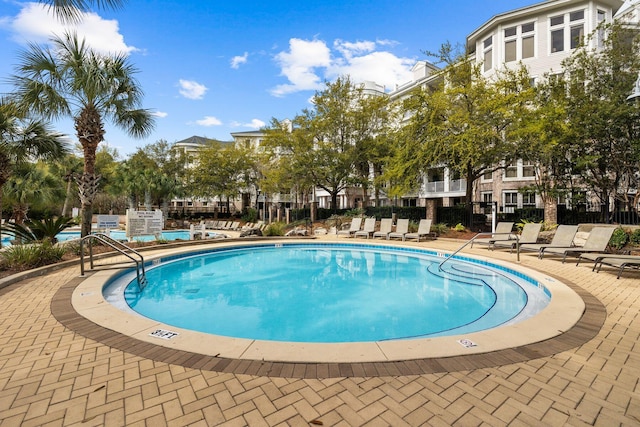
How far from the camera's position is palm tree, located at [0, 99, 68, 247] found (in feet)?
31.7

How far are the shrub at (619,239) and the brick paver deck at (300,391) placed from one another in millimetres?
8434

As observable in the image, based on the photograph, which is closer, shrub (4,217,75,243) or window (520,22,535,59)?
shrub (4,217,75,243)

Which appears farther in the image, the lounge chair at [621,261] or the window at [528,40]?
the window at [528,40]

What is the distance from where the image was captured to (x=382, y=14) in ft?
50.3

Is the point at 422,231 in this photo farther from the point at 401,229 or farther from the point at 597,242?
the point at 597,242

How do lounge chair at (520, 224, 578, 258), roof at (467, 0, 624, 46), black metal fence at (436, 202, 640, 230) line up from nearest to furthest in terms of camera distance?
lounge chair at (520, 224, 578, 258) → black metal fence at (436, 202, 640, 230) → roof at (467, 0, 624, 46)

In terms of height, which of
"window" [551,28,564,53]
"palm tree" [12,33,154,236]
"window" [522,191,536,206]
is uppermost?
"window" [551,28,564,53]

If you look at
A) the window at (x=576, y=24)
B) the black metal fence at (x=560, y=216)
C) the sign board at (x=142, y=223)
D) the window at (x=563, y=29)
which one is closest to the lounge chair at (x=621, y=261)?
the black metal fence at (x=560, y=216)

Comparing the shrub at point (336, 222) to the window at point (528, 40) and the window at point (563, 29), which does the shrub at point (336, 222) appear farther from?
the window at point (563, 29)

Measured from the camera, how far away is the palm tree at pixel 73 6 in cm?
430

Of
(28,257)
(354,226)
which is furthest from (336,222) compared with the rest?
(28,257)

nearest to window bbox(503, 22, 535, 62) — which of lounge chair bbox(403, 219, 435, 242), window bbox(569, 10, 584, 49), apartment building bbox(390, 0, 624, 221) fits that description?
apartment building bbox(390, 0, 624, 221)

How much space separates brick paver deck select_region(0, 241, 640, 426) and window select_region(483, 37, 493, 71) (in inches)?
975

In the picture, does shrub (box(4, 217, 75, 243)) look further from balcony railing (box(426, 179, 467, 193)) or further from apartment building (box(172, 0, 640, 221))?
balcony railing (box(426, 179, 467, 193))
